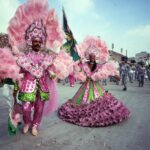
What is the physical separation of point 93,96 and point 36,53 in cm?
217

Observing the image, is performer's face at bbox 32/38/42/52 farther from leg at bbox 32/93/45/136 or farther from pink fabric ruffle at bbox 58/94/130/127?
pink fabric ruffle at bbox 58/94/130/127

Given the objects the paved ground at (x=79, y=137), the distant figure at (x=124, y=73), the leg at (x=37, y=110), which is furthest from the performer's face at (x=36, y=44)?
the distant figure at (x=124, y=73)

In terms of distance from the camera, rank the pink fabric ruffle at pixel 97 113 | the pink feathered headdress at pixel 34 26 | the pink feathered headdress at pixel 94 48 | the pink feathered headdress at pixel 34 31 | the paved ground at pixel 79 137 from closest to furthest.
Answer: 1. the paved ground at pixel 79 137
2. the pink feathered headdress at pixel 34 26
3. the pink feathered headdress at pixel 34 31
4. the pink fabric ruffle at pixel 97 113
5. the pink feathered headdress at pixel 94 48

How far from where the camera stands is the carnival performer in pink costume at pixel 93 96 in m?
6.24

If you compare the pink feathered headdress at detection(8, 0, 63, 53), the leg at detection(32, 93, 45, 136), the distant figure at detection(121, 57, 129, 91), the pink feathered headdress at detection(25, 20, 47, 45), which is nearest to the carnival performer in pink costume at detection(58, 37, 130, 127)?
the leg at detection(32, 93, 45, 136)

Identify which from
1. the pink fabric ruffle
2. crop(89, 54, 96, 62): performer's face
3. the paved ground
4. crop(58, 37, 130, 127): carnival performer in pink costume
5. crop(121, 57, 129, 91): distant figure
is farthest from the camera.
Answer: crop(121, 57, 129, 91): distant figure

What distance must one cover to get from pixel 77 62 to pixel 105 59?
850 mm

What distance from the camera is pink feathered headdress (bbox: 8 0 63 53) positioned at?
508 cm

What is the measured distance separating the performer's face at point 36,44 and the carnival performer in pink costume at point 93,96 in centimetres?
192

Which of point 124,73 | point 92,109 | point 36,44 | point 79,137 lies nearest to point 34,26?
point 36,44

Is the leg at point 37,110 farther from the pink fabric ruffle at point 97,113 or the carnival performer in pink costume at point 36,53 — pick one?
the pink fabric ruffle at point 97,113

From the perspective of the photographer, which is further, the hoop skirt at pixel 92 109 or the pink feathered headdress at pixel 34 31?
the hoop skirt at pixel 92 109

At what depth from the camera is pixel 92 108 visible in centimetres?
642

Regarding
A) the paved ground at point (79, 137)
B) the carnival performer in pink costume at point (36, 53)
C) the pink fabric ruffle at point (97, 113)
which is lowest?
the paved ground at point (79, 137)
